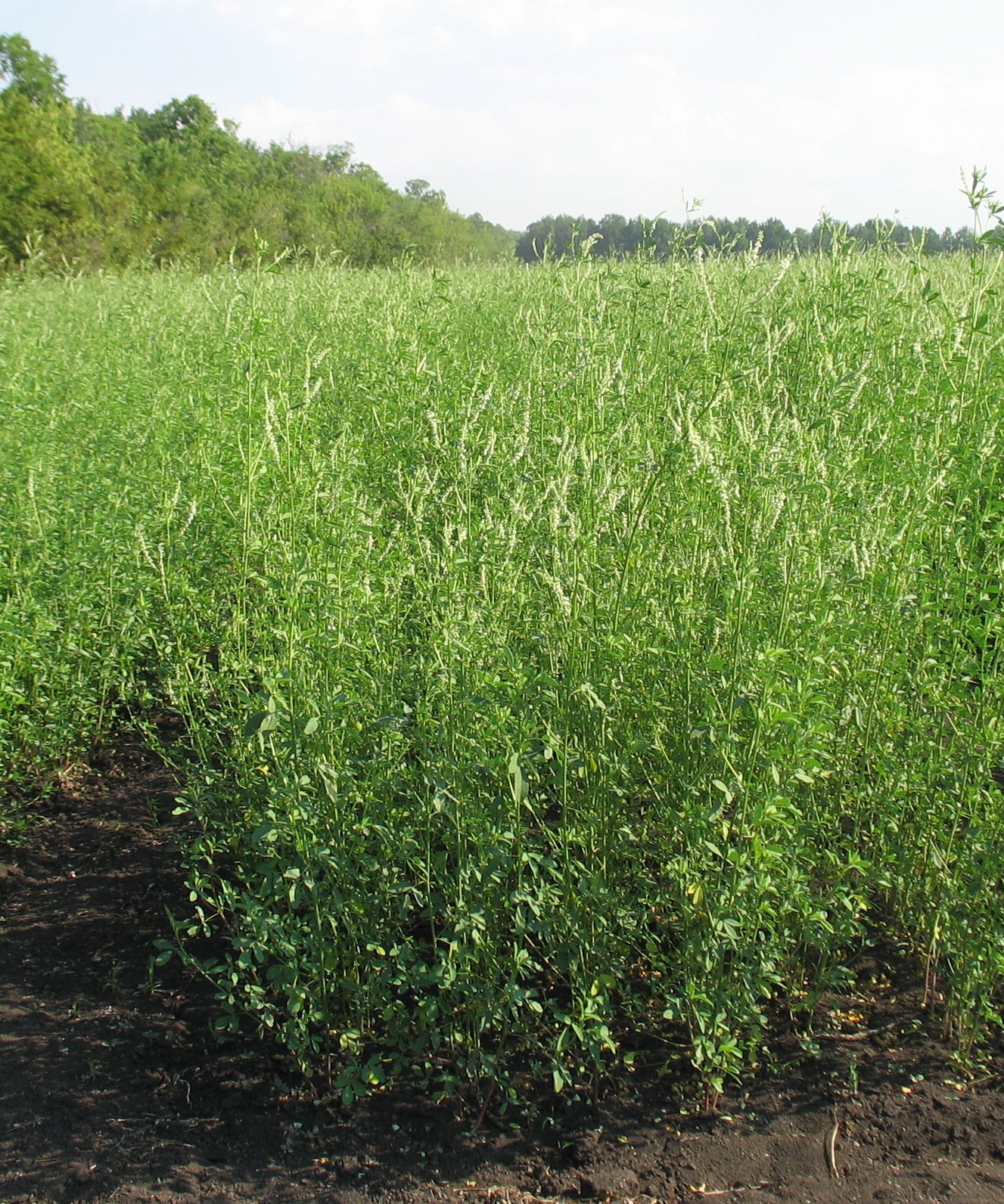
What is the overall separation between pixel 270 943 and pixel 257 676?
1.19 m

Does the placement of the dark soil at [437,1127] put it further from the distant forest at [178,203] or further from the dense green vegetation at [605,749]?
the distant forest at [178,203]

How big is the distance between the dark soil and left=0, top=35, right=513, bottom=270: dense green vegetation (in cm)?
1008

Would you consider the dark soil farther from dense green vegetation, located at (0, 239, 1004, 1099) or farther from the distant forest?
the distant forest

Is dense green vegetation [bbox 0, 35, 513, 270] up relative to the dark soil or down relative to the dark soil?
up

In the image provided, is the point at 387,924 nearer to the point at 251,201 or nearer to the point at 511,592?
the point at 511,592

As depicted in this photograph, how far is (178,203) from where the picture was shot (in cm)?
2286

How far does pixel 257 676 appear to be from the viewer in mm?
3559

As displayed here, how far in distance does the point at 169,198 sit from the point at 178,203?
0.21 meters

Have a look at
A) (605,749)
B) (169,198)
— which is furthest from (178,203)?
(605,749)

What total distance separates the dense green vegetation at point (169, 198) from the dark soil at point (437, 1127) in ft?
33.1

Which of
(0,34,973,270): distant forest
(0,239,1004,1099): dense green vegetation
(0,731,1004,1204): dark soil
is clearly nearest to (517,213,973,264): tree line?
(0,34,973,270): distant forest

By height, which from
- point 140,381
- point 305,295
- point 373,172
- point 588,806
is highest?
point 373,172

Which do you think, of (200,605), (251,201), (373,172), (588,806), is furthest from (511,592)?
(373,172)

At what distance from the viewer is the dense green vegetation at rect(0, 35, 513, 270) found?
1925 cm
